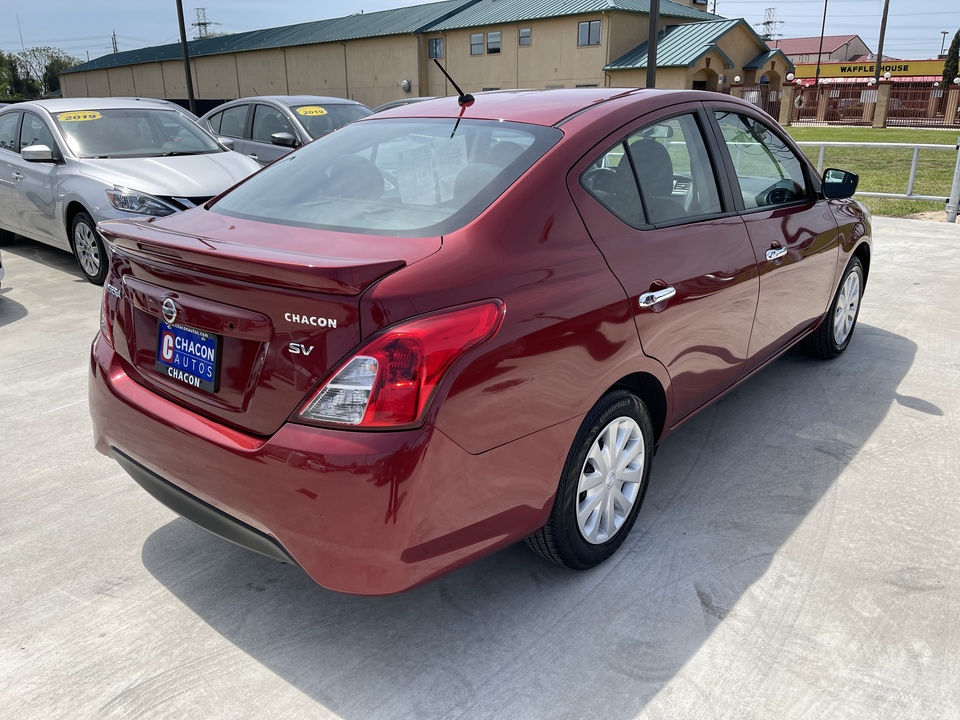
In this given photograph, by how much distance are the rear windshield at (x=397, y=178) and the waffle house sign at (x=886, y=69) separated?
239 ft

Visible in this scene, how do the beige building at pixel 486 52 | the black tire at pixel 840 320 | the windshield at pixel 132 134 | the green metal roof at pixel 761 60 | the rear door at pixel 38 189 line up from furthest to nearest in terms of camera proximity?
the green metal roof at pixel 761 60 → the beige building at pixel 486 52 → the windshield at pixel 132 134 → the rear door at pixel 38 189 → the black tire at pixel 840 320

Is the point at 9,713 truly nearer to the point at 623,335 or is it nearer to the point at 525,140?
the point at 623,335

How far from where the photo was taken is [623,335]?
2.73 metres

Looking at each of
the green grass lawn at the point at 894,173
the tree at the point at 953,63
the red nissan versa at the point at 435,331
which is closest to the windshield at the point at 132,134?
the red nissan versa at the point at 435,331

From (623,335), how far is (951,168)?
18.6 meters

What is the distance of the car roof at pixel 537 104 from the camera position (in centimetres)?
300

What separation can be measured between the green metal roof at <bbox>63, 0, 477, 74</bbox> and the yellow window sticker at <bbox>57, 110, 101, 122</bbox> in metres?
42.9

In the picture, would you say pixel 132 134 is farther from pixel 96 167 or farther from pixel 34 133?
pixel 34 133

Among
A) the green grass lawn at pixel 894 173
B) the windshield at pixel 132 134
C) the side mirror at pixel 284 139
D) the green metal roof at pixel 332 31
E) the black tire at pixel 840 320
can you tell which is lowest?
the green grass lawn at pixel 894 173

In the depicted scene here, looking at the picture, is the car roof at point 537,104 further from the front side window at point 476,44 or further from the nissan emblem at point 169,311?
the front side window at point 476,44

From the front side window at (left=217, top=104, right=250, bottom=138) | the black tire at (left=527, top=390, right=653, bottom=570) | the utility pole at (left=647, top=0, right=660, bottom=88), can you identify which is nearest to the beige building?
the front side window at (left=217, top=104, right=250, bottom=138)

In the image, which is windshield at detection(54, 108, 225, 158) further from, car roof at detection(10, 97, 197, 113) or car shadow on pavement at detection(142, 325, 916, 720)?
car shadow on pavement at detection(142, 325, 916, 720)

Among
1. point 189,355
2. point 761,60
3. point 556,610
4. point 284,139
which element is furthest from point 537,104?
point 761,60

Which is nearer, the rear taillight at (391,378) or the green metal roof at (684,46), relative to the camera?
the rear taillight at (391,378)
